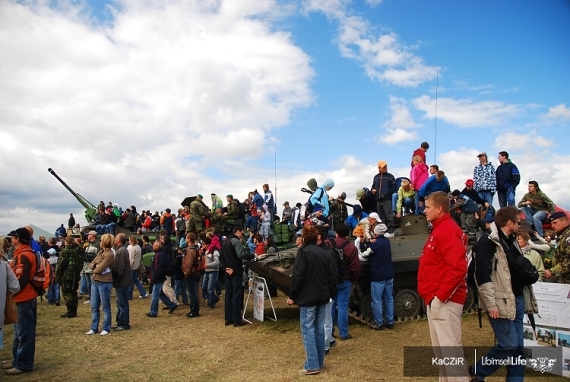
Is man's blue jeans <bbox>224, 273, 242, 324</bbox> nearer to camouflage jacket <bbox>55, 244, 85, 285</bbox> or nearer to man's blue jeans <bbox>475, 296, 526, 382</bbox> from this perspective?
camouflage jacket <bbox>55, 244, 85, 285</bbox>

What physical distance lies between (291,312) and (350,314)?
2.00m

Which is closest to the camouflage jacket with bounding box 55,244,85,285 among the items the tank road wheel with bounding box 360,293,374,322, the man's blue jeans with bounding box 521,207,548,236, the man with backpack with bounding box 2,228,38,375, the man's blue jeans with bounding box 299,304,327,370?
the man with backpack with bounding box 2,228,38,375

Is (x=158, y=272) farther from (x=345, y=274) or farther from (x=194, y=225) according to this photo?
(x=194, y=225)

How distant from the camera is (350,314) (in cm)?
1023

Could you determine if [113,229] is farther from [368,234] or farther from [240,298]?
[368,234]

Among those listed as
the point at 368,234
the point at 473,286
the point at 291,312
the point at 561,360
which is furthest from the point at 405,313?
the point at 473,286

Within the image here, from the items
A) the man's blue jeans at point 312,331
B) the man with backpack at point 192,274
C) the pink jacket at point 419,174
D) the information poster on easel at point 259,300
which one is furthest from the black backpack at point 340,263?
the pink jacket at point 419,174

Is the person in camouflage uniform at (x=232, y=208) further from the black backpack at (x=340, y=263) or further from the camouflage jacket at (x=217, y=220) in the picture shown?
the black backpack at (x=340, y=263)

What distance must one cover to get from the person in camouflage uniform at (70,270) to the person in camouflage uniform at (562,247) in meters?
9.81

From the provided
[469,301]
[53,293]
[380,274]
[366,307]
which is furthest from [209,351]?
[53,293]

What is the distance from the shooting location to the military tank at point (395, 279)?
10.2 metres

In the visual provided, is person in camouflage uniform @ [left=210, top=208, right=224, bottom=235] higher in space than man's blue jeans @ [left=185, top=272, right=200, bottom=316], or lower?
higher

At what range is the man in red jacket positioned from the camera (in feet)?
15.3

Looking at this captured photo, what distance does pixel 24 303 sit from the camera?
694 centimetres
